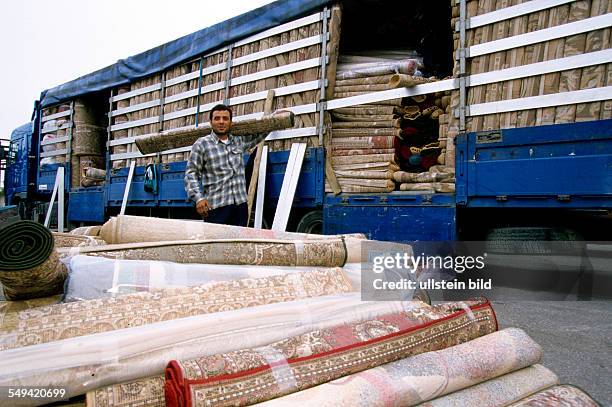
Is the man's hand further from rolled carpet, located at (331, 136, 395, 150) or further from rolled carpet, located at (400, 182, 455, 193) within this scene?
rolled carpet, located at (400, 182, 455, 193)

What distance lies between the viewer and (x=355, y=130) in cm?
514

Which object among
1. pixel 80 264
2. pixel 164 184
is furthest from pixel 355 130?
pixel 80 264

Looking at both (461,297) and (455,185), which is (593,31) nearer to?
(455,185)

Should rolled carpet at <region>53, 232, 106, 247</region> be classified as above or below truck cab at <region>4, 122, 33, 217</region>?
below

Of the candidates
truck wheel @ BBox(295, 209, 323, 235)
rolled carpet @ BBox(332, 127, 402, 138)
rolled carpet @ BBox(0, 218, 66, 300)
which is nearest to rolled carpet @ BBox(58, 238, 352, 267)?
rolled carpet @ BBox(0, 218, 66, 300)

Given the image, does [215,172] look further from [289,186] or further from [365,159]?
[365,159]

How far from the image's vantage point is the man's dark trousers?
4.03 m

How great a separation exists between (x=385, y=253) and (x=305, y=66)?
352 centimetres

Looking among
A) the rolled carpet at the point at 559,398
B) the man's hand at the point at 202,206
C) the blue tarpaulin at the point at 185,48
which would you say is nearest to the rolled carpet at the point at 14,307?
the rolled carpet at the point at 559,398

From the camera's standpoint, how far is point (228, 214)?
4.05 meters

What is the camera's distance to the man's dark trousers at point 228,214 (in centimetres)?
403

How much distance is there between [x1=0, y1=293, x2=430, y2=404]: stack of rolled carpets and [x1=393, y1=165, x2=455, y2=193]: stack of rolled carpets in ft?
9.06

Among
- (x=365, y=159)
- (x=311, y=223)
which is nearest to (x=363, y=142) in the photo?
(x=365, y=159)

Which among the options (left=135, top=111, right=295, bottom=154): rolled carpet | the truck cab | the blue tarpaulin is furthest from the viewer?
the truck cab
